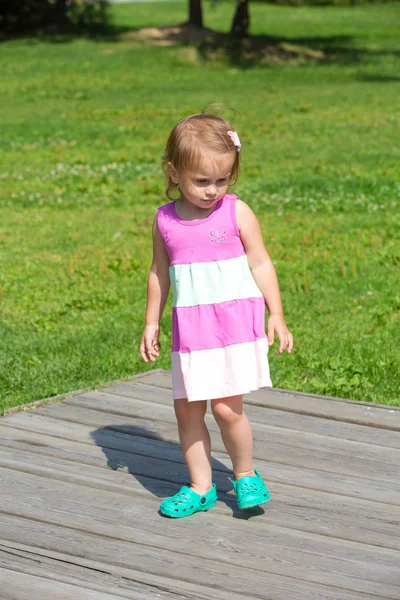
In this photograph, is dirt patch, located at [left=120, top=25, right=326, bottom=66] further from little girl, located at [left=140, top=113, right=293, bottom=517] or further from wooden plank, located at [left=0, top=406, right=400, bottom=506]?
little girl, located at [left=140, top=113, right=293, bottom=517]

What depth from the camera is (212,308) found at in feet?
13.6

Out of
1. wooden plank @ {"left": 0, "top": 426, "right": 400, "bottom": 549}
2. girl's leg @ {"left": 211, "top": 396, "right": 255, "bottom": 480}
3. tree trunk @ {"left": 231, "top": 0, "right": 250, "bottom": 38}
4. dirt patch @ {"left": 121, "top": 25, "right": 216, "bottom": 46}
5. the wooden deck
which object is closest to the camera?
the wooden deck

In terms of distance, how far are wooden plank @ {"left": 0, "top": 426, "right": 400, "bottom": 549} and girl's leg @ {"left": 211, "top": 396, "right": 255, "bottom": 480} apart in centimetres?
19

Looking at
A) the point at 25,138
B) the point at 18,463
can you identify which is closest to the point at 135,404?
the point at 18,463

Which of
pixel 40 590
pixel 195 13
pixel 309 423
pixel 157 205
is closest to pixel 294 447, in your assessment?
pixel 309 423

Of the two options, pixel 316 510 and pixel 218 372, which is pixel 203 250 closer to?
pixel 218 372

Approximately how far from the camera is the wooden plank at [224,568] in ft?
11.6

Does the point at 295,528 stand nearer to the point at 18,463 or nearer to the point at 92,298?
the point at 18,463

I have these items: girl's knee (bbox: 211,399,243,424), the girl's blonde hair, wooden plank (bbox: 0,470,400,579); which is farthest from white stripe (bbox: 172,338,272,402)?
the girl's blonde hair

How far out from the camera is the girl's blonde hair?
13.2 ft

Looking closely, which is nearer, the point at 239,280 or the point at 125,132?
the point at 239,280

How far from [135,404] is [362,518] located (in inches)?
73.4

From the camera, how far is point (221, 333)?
415 cm

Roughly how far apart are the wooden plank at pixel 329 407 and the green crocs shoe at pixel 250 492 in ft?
4.10
